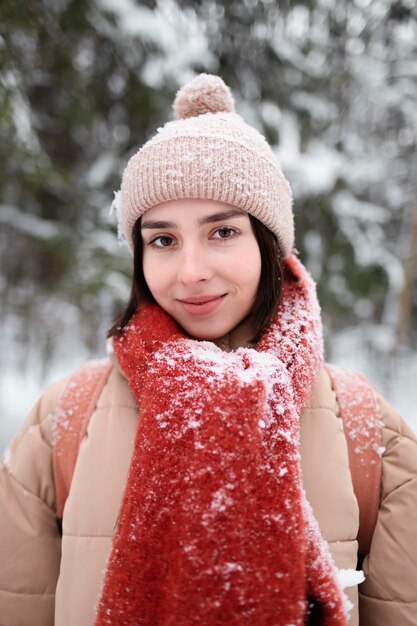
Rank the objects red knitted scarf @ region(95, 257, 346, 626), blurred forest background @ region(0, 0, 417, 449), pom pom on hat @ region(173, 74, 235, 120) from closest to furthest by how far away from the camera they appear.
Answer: red knitted scarf @ region(95, 257, 346, 626)
pom pom on hat @ region(173, 74, 235, 120)
blurred forest background @ region(0, 0, 417, 449)

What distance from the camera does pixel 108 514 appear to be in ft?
3.72

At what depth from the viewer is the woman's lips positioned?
121 centimetres

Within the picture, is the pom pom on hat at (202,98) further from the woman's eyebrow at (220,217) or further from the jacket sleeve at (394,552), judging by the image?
the jacket sleeve at (394,552)

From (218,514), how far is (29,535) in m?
0.75

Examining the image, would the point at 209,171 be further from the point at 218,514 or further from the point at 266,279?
the point at 218,514

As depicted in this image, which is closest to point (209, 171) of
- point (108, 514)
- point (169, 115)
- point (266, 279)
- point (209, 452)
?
point (266, 279)

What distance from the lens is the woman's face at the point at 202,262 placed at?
1.17 m

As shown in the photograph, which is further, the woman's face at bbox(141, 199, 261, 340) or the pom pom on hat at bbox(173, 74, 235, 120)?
the pom pom on hat at bbox(173, 74, 235, 120)

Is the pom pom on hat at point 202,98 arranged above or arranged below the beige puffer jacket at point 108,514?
above

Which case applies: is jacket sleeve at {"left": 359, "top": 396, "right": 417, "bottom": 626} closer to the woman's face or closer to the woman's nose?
the woman's face

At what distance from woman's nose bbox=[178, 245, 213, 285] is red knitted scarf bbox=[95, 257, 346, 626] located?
0.24m

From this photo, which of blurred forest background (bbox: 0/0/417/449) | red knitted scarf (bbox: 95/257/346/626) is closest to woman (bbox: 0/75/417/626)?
red knitted scarf (bbox: 95/257/346/626)

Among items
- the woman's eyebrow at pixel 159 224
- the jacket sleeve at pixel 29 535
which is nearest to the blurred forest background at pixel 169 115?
the woman's eyebrow at pixel 159 224

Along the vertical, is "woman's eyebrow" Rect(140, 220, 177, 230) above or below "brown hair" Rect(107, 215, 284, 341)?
above
